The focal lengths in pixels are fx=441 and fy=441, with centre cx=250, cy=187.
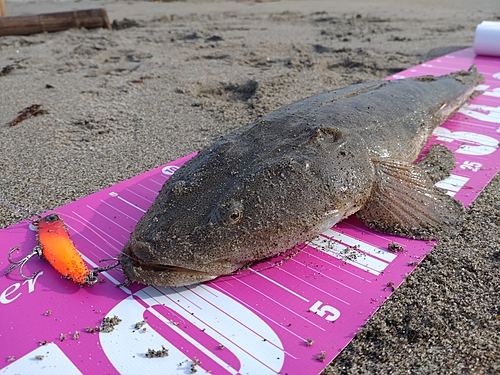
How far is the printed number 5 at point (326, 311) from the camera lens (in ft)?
8.02

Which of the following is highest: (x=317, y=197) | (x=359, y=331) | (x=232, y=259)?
(x=317, y=197)

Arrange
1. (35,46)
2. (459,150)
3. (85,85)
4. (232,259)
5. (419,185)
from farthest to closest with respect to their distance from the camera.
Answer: (35,46)
(85,85)
(459,150)
(419,185)
(232,259)

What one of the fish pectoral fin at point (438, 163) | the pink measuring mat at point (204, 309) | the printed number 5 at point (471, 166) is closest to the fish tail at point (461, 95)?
the fish pectoral fin at point (438, 163)

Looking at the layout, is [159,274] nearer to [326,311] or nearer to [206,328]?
[206,328]

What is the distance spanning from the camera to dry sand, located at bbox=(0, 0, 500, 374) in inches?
91.7

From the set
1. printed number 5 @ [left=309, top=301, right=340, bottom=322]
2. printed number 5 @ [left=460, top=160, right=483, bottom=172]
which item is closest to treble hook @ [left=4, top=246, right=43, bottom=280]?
printed number 5 @ [left=309, top=301, right=340, bottom=322]

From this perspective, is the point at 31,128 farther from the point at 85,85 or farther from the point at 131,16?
the point at 131,16

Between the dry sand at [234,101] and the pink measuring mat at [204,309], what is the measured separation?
6.8 inches

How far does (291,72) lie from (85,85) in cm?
304

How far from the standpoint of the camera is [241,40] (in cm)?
903

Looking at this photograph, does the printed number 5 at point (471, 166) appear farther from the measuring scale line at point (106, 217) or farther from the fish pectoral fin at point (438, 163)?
the measuring scale line at point (106, 217)

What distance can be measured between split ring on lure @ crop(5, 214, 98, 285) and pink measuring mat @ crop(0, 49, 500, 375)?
57 millimetres

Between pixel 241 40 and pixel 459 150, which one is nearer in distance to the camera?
pixel 459 150

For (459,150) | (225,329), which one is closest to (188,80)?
(459,150)
